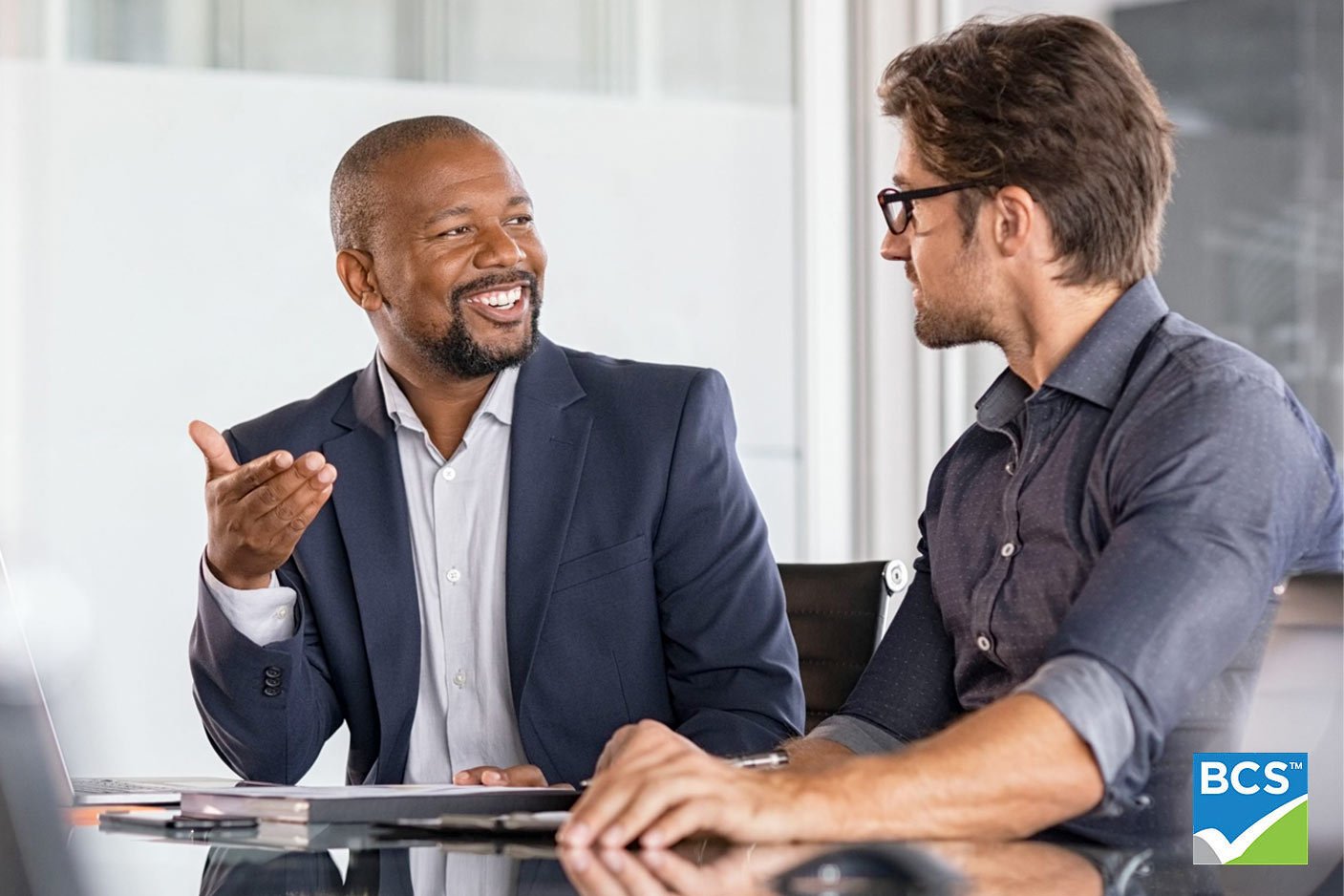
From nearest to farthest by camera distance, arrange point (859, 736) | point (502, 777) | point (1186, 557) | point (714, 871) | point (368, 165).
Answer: point (714, 871) → point (1186, 557) → point (859, 736) → point (502, 777) → point (368, 165)

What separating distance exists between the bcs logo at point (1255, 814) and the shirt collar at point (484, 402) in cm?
120

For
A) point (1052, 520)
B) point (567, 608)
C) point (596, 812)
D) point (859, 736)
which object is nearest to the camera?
point (596, 812)

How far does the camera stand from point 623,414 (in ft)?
7.27

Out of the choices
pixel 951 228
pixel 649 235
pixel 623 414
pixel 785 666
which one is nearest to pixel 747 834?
pixel 951 228

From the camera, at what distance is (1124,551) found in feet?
4.22

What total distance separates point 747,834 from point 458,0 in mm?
2986

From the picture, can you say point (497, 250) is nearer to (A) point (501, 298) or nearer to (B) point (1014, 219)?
(A) point (501, 298)

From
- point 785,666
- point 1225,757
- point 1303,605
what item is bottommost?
point 785,666

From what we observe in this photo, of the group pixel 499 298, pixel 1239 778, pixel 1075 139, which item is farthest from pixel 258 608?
pixel 1239 778

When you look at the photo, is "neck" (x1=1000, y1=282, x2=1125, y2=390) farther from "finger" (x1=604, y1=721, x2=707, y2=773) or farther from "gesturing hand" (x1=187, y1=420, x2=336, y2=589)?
"gesturing hand" (x1=187, y1=420, x2=336, y2=589)

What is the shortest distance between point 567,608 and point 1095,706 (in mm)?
990

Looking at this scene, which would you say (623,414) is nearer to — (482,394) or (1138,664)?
(482,394)

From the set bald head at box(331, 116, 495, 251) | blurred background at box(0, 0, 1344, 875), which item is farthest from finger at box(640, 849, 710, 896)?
blurred background at box(0, 0, 1344, 875)

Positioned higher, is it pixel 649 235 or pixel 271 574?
pixel 649 235
